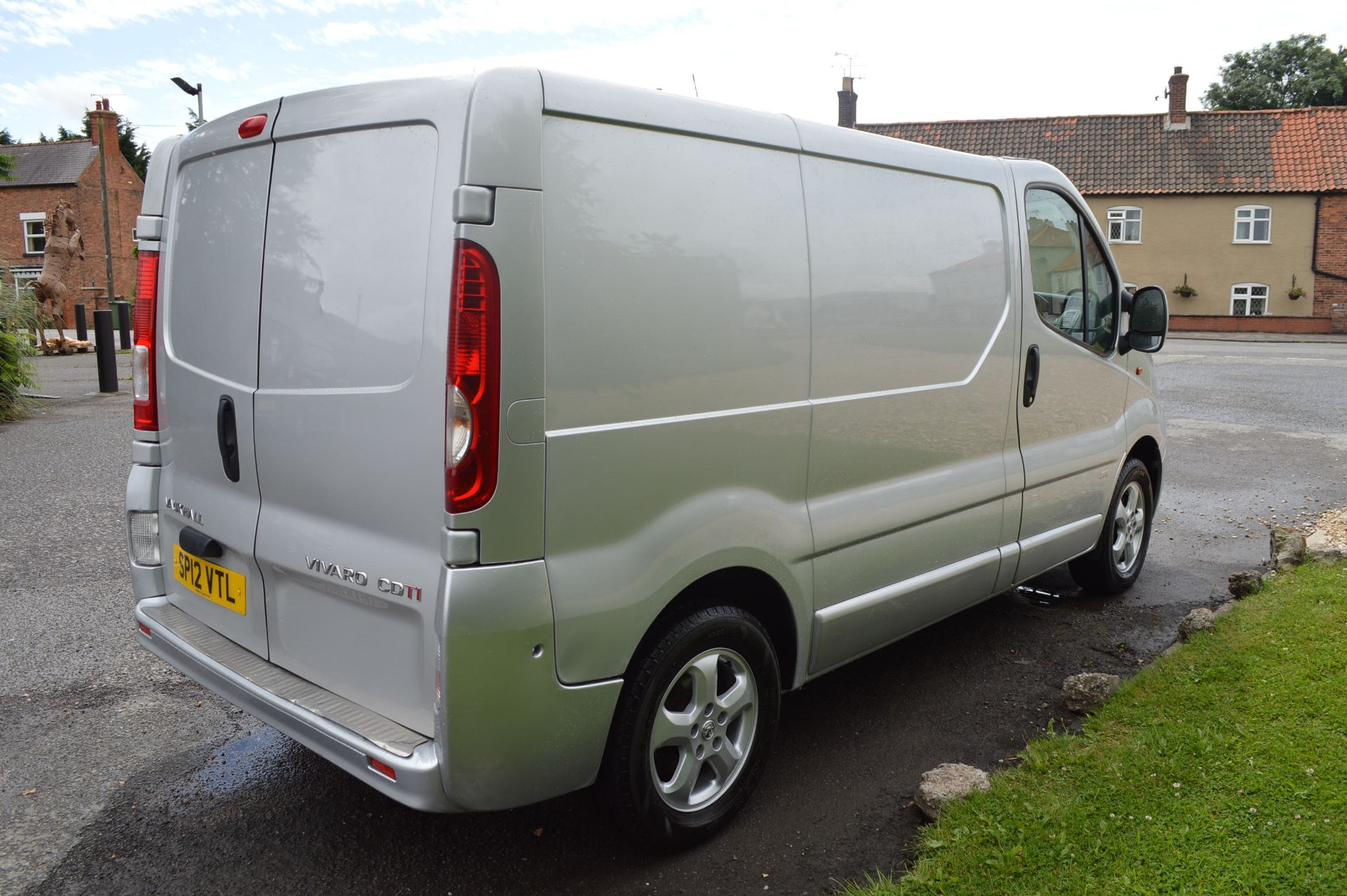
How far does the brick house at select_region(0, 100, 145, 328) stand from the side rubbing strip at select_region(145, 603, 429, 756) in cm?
4555

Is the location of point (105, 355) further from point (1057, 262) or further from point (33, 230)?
point (33, 230)

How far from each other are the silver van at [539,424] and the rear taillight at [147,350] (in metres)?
0.01

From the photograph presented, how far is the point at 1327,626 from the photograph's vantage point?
177 inches

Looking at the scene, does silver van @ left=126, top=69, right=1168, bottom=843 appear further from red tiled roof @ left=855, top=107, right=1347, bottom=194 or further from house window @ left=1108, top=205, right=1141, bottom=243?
house window @ left=1108, top=205, right=1141, bottom=243

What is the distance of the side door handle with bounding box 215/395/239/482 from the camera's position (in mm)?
3068

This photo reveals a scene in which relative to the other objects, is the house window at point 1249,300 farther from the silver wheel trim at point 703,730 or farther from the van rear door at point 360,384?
the van rear door at point 360,384

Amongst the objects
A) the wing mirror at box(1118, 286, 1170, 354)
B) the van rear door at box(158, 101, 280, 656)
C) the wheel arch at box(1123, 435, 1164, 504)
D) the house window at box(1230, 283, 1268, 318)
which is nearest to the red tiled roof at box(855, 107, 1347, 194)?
the house window at box(1230, 283, 1268, 318)

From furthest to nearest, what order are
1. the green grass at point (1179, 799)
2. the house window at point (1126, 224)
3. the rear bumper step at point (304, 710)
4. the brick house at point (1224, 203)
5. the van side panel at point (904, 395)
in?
the house window at point (1126, 224)
the brick house at point (1224, 203)
the van side panel at point (904, 395)
the green grass at point (1179, 799)
the rear bumper step at point (304, 710)

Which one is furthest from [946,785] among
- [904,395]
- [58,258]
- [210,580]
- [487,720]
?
[58,258]

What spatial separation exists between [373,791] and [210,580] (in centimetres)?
91

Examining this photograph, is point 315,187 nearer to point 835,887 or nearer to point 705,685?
point 705,685

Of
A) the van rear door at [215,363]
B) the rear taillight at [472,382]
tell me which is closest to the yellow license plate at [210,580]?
the van rear door at [215,363]

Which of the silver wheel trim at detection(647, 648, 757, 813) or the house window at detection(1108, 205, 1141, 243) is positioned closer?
the silver wheel trim at detection(647, 648, 757, 813)

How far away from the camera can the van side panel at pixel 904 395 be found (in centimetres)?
340
